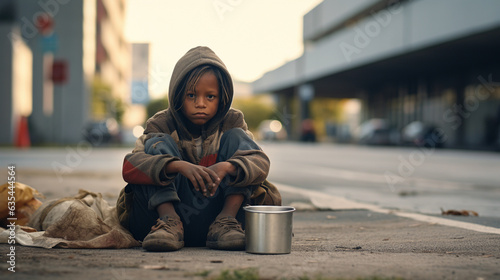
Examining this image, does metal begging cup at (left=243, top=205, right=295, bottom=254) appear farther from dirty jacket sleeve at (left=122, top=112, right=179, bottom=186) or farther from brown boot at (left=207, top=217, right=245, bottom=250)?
dirty jacket sleeve at (left=122, top=112, right=179, bottom=186)

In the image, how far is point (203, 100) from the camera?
134 inches

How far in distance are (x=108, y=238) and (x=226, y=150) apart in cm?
83

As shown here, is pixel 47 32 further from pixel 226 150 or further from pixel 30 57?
pixel 226 150

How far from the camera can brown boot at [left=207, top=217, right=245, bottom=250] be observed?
10.5ft

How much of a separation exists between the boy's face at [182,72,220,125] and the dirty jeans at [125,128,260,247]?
0.55 feet

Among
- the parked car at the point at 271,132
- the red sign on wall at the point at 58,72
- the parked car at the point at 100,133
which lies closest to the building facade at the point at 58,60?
the parked car at the point at 100,133

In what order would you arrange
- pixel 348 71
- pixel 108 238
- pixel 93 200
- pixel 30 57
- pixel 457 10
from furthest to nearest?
pixel 348 71 → pixel 30 57 → pixel 457 10 → pixel 93 200 → pixel 108 238

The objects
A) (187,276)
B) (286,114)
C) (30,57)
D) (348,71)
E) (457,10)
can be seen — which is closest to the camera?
(187,276)

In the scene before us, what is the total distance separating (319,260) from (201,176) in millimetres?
739

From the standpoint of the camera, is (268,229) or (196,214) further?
(196,214)

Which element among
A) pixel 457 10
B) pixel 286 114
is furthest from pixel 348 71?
pixel 286 114

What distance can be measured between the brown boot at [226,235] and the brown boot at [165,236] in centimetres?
17

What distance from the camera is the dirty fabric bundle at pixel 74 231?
329cm

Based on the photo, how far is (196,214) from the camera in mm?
3359
